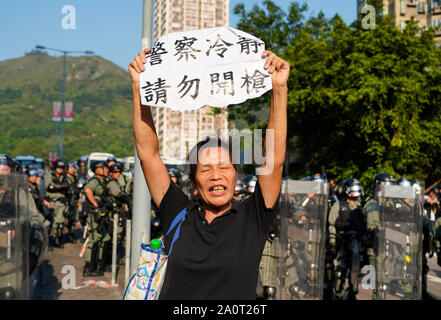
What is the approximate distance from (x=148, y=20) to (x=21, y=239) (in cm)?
337

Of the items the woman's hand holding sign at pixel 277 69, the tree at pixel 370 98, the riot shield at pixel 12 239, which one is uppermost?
the tree at pixel 370 98

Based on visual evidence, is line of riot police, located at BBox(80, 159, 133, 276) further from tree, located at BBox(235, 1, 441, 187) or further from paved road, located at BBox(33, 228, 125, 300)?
tree, located at BBox(235, 1, 441, 187)

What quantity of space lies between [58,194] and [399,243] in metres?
9.04

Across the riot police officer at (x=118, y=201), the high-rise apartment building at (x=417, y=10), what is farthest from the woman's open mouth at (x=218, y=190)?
the high-rise apartment building at (x=417, y=10)

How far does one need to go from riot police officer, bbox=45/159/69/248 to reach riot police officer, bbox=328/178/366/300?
292 inches

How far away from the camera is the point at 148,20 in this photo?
630cm

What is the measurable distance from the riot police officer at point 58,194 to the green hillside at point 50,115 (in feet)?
69.5

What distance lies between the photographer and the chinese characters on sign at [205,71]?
2.39m

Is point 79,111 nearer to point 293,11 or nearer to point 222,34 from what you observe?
point 293,11

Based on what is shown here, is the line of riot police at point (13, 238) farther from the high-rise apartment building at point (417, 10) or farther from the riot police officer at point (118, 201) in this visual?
the high-rise apartment building at point (417, 10)

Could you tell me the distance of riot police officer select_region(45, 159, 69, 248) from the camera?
41.2 feet

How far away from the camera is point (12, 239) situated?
4.05 metres

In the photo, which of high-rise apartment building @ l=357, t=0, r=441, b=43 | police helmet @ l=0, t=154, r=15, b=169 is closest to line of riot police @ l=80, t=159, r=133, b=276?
police helmet @ l=0, t=154, r=15, b=169
